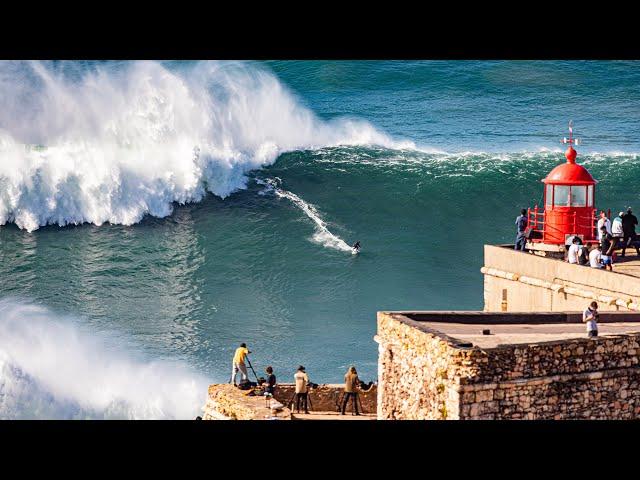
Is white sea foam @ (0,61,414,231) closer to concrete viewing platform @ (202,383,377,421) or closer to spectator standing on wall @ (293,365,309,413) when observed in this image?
concrete viewing platform @ (202,383,377,421)

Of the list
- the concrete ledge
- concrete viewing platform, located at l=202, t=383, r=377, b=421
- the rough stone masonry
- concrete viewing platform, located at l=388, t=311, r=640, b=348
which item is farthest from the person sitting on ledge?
the concrete ledge

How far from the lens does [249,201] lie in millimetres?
35719

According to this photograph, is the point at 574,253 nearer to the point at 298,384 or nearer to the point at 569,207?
the point at 569,207

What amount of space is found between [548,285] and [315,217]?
543 inches

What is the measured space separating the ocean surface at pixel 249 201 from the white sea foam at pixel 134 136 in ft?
0.19

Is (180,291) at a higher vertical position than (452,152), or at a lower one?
lower

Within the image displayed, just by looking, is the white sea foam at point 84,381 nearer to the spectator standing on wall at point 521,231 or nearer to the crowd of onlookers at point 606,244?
the spectator standing on wall at point 521,231

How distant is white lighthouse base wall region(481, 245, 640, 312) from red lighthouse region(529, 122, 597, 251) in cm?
77

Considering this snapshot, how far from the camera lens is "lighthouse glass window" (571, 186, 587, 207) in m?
23.0

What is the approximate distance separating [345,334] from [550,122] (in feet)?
54.8

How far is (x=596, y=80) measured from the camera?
44344 mm

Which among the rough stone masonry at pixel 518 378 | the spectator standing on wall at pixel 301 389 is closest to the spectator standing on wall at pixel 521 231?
the spectator standing on wall at pixel 301 389
